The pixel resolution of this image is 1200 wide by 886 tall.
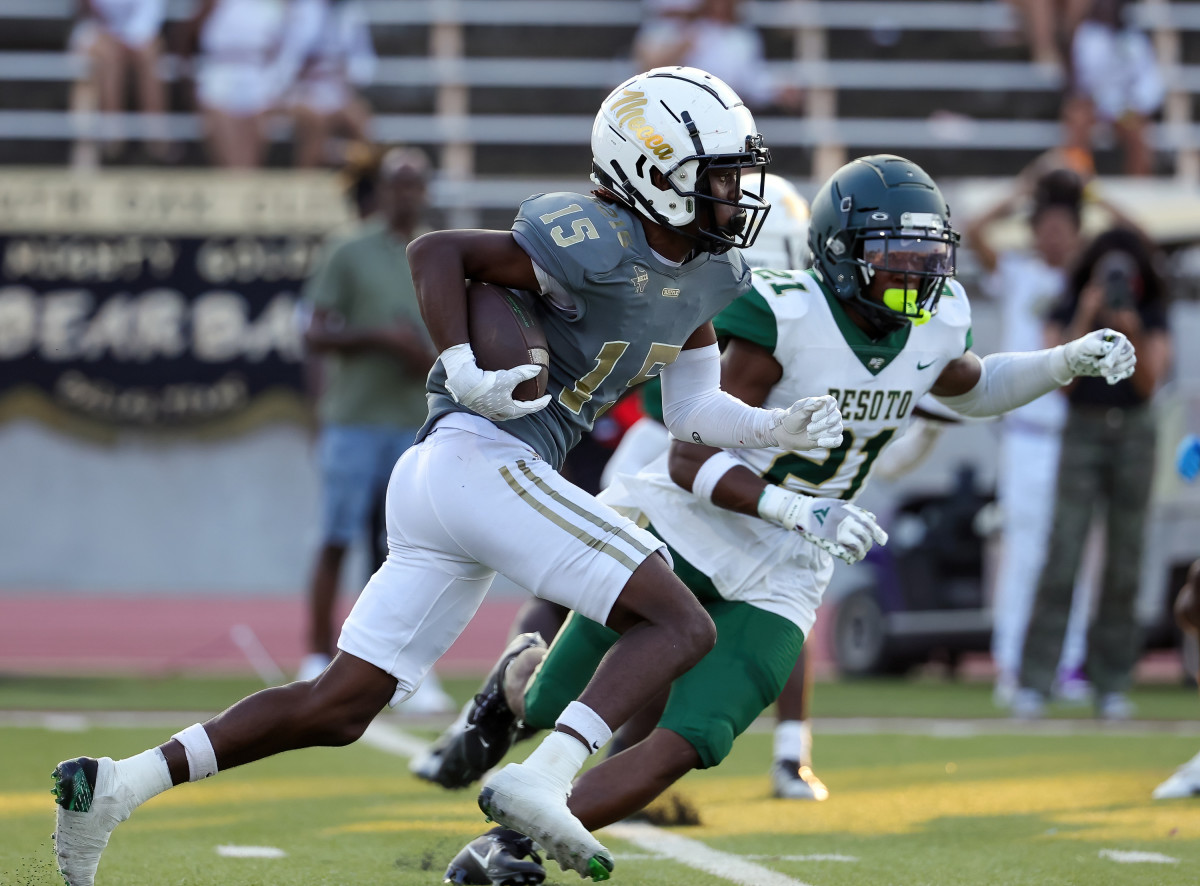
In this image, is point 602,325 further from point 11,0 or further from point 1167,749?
point 11,0

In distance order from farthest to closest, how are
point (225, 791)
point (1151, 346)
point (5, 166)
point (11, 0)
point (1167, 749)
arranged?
1. point (11, 0)
2. point (5, 166)
3. point (1151, 346)
4. point (1167, 749)
5. point (225, 791)

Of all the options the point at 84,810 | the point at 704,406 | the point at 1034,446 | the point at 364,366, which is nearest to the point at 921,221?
the point at 704,406

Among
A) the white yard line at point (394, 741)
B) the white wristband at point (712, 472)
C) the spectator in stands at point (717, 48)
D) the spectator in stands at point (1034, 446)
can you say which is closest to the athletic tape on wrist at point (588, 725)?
the white wristband at point (712, 472)

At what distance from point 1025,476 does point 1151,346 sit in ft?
3.07

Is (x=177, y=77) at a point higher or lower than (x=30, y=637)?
higher

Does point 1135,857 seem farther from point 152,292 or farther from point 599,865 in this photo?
point 152,292

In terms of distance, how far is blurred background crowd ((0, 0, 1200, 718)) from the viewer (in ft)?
23.0

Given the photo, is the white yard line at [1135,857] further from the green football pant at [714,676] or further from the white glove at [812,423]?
the white glove at [812,423]

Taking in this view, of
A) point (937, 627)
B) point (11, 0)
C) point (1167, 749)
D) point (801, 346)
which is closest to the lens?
point (801, 346)

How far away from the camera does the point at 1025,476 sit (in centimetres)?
753

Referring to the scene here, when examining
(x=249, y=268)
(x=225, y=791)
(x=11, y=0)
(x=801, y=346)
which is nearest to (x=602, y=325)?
(x=801, y=346)

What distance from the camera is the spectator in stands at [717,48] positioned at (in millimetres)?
13531

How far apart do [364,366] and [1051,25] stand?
9324 millimetres

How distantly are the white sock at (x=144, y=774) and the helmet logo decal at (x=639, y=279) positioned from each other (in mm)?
1215
